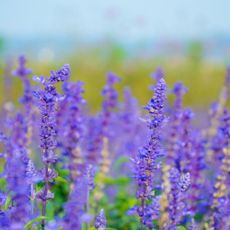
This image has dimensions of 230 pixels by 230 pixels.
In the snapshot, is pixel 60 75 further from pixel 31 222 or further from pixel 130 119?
pixel 130 119

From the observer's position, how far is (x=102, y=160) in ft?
22.4

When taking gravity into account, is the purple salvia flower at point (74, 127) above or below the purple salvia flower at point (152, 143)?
above

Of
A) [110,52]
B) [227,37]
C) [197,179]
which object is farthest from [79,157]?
[227,37]

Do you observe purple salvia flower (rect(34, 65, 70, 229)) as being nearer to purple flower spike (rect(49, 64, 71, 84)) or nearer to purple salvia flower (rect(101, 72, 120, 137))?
purple flower spike (rect(49, 64, 71, 84))

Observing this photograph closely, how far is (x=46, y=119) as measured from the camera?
3.89m

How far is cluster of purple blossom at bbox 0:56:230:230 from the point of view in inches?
151

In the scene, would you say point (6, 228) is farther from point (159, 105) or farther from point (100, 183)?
point (100, 183)

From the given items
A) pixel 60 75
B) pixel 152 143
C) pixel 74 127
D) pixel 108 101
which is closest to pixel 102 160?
pixel 108 101

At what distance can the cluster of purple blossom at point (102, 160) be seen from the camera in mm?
3830

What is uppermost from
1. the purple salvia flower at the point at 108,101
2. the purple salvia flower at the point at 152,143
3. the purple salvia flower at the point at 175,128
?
the purple salvia flower at the point at 108,101

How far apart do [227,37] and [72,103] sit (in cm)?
2473

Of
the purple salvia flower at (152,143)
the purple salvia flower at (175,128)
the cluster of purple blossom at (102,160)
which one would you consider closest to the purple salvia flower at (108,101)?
the cluster of purple blossom at (102,160)

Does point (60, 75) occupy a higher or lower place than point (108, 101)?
lower

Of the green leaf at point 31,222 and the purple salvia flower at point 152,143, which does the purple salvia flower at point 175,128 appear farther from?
the green leaf at point 31,222
